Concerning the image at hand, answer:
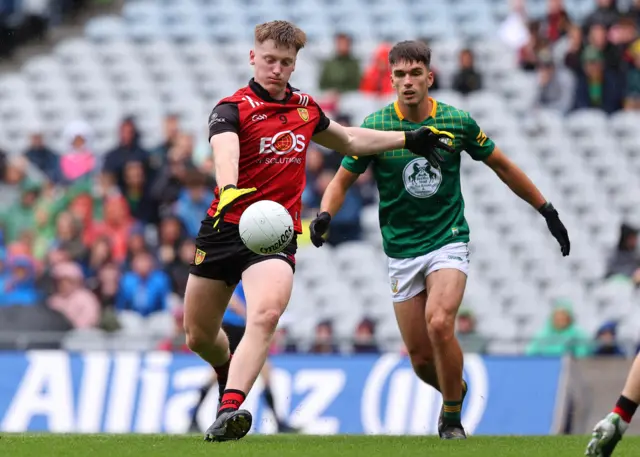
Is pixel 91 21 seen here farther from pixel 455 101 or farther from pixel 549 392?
pixel 549 392

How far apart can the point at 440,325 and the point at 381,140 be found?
1245 millimetres

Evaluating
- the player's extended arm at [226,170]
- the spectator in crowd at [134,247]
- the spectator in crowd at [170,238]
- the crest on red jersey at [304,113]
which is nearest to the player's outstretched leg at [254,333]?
the player's extended arm at [226,170]

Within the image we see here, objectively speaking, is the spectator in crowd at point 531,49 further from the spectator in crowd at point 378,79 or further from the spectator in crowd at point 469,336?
the spectator in crowd at point 469,336

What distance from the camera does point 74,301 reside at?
594 inches

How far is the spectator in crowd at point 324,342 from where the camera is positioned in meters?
14.0

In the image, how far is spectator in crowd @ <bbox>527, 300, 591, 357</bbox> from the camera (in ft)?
44.6

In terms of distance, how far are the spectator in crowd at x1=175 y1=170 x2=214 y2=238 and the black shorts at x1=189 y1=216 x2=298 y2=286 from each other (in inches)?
298

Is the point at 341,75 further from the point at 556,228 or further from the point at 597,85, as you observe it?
the point at 556,228

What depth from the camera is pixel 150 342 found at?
46.8 ft

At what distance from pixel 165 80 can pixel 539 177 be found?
6065 millimetres

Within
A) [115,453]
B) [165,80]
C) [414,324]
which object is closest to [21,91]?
[165,80]

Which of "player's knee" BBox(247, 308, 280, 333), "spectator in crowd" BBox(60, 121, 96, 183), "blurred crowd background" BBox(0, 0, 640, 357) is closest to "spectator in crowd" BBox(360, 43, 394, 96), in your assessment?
"blurred crowd background" BBox(0, 0, 640, 357)

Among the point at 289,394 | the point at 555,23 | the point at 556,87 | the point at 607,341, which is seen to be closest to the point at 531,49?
the point at 555,23

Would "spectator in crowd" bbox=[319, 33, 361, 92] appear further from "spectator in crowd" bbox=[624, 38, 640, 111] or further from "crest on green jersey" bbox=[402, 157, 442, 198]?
"crest on green jersey" bbox=[402, 157, 442, 198]
